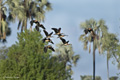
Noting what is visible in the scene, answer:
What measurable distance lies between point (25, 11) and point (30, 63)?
12.3 meters

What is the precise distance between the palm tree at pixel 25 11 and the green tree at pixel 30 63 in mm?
8630

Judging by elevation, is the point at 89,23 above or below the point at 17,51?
above

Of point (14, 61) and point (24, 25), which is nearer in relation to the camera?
point (14, 61)

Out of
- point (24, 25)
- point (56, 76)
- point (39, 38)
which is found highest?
point (24, 25)

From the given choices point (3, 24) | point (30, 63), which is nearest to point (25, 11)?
point (3, 24)

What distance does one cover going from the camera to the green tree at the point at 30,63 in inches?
1220

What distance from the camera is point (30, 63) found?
31.3 metres

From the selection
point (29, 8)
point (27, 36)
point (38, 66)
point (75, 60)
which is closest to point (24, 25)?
point (29, 8)

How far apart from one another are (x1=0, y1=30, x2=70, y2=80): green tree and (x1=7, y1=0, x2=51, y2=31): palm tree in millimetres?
8630

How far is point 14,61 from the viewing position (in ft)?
104

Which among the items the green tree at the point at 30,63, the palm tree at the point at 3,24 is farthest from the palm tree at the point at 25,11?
the green tree at the point at 30,63

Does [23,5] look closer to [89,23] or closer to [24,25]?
[24,25]

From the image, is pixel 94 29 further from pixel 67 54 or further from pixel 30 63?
pixel 30 63

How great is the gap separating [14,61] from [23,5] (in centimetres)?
1262
